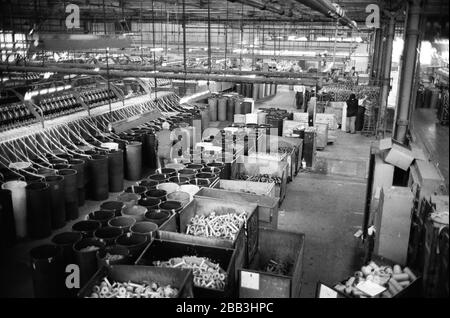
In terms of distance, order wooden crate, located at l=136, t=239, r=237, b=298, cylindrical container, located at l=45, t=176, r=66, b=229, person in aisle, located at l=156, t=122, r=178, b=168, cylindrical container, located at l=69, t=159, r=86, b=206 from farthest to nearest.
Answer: person in aisle, located at l=156, t=122, r=178, b=168 < cylindrical container, located at l=69, t=159, r=86, b=206 < cylindrical container, located at l=45, t=176, r=66, b=229 < wooden crate, located at l=136, t=239, r=237, b=298

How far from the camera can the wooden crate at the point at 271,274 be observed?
480 centimetres

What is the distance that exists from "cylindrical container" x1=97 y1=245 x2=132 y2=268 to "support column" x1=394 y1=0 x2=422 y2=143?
534 centimetres

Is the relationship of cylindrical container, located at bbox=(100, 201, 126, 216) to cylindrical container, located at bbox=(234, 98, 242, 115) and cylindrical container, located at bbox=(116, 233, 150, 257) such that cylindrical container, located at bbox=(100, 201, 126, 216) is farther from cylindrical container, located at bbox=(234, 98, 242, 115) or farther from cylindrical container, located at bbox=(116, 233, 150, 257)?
cylindrical container, located at bbox=(234, 98, 242, 115)

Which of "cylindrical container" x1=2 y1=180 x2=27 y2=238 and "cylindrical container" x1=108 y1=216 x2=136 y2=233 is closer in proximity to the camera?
"cylindrical container" x1=108 y1=216 x2=136 y2=233

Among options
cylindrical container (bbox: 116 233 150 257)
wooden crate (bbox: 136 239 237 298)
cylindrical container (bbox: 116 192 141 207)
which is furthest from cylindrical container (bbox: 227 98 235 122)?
wooden crate (bbox: 136 239 237 298)

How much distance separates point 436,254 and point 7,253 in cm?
638

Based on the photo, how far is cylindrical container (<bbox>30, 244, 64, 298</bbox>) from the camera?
5.18 m

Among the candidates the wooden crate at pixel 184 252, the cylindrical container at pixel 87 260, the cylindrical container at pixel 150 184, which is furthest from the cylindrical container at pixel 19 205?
the wooden crate at pixel 184 252

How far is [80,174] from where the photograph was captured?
8.65 meters

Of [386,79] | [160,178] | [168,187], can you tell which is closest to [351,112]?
[386,79]

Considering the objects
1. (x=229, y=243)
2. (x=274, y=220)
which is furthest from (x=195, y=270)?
(x=274, y=220)

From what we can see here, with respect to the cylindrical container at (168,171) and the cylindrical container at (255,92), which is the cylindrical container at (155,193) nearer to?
the cylindrical container at (168,171)

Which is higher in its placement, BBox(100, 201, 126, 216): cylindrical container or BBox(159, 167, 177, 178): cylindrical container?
BBox(159, 167, 177, 178): cylindrical container
